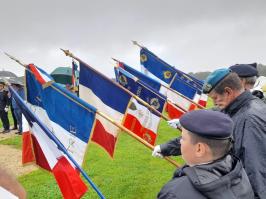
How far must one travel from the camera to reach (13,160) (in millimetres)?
11633

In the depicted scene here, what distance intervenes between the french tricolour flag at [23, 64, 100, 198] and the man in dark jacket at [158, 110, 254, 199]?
2908mm

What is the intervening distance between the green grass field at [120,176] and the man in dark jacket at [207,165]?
17.3 ft

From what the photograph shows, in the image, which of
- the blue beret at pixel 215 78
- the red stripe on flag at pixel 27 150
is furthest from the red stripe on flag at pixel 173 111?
the blue beret at pixel 215 78

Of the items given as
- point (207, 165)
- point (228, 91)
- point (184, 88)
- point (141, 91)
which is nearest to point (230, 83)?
point (228, 91)

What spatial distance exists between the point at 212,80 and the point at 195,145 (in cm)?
144

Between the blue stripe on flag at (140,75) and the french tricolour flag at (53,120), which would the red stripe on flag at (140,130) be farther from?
the blue stripe on flag at (140,75)

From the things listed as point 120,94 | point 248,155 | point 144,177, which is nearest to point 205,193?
point 248,155

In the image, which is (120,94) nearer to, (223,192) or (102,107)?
(102,107)

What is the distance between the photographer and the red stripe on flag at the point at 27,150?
5.36m

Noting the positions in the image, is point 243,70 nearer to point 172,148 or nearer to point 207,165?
point 172,148

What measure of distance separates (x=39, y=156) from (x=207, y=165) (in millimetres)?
3574

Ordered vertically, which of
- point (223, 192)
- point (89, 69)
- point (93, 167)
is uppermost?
point (223, 192)

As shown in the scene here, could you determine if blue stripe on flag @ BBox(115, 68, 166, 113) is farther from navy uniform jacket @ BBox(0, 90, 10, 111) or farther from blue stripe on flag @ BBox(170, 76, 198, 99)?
navy uniform jacket @ BBox(0, 90, 10, 111)

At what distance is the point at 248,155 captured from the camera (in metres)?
3.21
